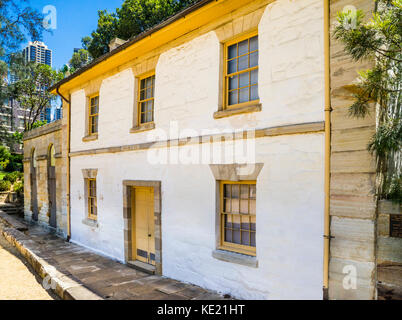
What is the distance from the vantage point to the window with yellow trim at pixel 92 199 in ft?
34.8

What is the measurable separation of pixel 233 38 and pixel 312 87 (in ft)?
7.14

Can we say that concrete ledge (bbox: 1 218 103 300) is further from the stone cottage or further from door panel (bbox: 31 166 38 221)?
door panel (bbox: 31 166 38 221)

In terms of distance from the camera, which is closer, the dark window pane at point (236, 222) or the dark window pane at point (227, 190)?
the dark window pane at point (236, 222)

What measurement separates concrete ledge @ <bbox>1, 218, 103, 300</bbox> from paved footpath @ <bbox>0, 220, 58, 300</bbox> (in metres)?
0.16

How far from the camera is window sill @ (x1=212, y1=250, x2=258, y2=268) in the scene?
5496 mm

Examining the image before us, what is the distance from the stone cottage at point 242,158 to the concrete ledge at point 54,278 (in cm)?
182

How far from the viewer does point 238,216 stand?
6008 mm

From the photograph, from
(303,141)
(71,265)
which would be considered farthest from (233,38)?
(71,265)

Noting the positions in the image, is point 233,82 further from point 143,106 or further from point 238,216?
point 143,106

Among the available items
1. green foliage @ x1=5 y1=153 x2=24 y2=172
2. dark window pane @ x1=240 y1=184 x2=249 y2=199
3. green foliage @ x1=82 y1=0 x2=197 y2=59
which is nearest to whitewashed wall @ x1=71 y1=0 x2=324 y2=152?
dark window pane @ x1=240 y1=184 x2=249 y2=199

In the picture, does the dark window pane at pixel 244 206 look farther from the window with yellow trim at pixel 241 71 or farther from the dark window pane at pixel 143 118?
the dark window pane at pixel 143 118

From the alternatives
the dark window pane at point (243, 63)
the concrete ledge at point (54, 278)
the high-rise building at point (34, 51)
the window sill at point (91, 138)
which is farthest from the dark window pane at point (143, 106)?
the high-rise building at point (34, 51)

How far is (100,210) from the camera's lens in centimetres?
991
